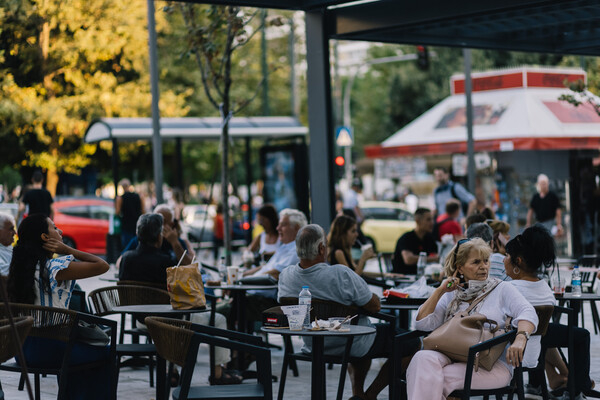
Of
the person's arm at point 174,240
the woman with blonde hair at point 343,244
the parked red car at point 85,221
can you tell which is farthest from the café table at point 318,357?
the parked red car at point 85,221

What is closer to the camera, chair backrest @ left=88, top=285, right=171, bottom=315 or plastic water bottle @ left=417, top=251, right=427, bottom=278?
chair backrest @ left=88, top=285, right=171, bottom=315

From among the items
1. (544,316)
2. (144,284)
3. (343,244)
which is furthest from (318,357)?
(343,244)

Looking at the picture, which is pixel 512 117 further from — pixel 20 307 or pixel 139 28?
pixel 20 307

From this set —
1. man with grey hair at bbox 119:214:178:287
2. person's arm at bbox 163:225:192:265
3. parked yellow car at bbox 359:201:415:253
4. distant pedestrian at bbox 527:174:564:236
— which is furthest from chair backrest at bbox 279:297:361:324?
parked yellow car at bbox 359:201:415:253

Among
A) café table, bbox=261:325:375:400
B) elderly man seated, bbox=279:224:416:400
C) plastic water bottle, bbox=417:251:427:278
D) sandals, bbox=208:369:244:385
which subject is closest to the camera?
café table, bbox=261:325:375:400

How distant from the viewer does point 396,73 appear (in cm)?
5322

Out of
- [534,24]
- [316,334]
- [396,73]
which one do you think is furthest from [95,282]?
[396,73]

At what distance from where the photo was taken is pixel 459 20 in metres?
10.3

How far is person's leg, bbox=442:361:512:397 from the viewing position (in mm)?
6043

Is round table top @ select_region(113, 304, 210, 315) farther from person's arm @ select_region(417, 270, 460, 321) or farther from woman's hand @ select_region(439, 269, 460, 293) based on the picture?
woman's hand @ select_region(439, 269, 460, 293)

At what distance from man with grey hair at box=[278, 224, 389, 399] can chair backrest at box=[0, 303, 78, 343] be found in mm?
1519

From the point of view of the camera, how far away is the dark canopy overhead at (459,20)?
9.62 meters

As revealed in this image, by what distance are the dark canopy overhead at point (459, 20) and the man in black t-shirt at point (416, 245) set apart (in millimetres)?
1965

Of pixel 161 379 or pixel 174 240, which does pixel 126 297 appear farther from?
pixel 174 240
